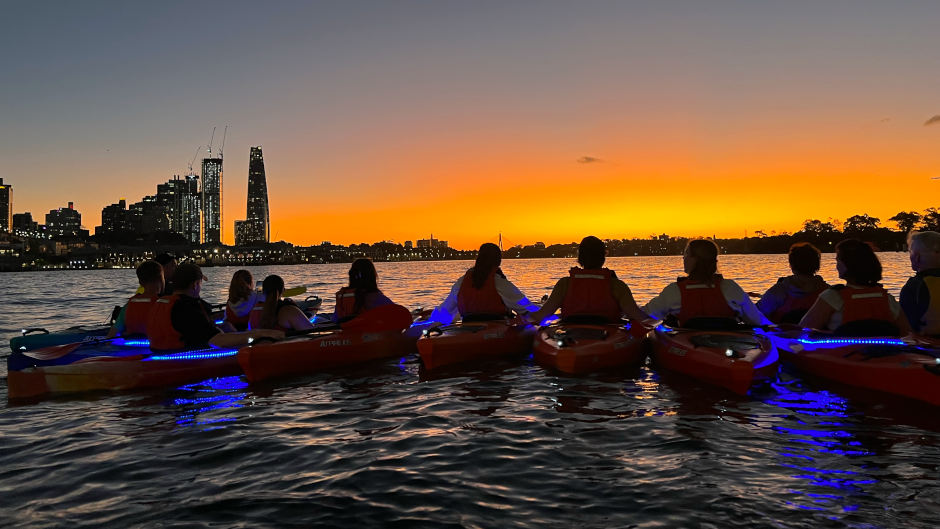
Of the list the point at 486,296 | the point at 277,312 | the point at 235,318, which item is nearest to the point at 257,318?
the point at 277,312

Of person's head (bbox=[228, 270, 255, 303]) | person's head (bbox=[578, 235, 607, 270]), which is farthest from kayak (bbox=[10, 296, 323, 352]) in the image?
person's head (bbox=[578, 235, 607, 270])

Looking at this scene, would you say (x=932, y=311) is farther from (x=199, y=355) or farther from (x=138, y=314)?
(x=138, y=314)

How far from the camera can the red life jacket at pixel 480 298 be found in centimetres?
1124

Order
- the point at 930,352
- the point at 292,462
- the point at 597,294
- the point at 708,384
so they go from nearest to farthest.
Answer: the point at 292,462, the point at 930,352, the point at 708,384, the point at 597,294

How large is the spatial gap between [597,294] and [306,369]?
202 inches

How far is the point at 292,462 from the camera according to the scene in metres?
5.72

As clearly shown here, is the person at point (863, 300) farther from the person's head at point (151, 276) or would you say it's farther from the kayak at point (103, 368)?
the person's head at point (151, 276)

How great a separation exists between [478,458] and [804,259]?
7.11 meters

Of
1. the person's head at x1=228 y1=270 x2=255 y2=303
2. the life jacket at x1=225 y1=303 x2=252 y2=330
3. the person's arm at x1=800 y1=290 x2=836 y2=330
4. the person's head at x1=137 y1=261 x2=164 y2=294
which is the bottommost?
the life jacket at x1=225 y1=303 x2=252 y2=330

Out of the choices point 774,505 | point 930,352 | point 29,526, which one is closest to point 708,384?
point 930,352

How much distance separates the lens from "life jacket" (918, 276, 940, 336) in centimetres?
756

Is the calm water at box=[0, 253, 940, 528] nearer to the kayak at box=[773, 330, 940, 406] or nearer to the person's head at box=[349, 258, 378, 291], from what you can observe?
the kayak at box=[773, 330, 940, 406]

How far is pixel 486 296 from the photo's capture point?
11.3m

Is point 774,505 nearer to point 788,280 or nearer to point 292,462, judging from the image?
point 292,462
